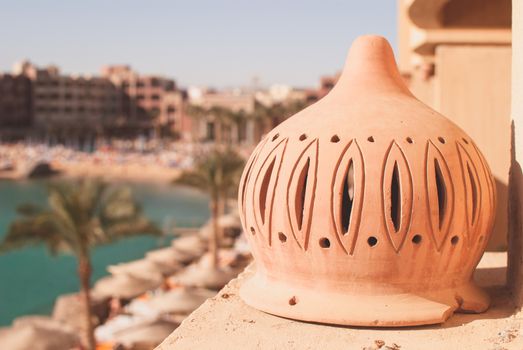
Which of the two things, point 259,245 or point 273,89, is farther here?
point 273,89

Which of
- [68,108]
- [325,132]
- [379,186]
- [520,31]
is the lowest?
[68,108]

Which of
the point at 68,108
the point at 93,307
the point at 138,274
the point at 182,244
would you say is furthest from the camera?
the point at 68,108

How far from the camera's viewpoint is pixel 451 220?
5707mm

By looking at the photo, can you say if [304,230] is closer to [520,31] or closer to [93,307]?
[520,31]

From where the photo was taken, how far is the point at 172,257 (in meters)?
26.2

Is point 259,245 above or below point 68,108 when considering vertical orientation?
above

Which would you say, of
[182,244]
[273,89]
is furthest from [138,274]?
[273,89]

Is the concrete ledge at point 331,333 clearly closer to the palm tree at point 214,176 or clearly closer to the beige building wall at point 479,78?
the beige building wall at point 479,78

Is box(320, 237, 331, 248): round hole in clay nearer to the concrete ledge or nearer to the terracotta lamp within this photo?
the terracotta lamp

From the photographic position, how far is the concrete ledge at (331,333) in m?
5.38

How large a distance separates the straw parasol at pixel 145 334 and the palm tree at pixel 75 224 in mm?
1224

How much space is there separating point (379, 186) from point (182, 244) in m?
23.7

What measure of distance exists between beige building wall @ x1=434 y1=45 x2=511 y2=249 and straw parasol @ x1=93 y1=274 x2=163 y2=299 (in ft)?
45.9

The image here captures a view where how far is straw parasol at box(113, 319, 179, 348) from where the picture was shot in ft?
54.6
